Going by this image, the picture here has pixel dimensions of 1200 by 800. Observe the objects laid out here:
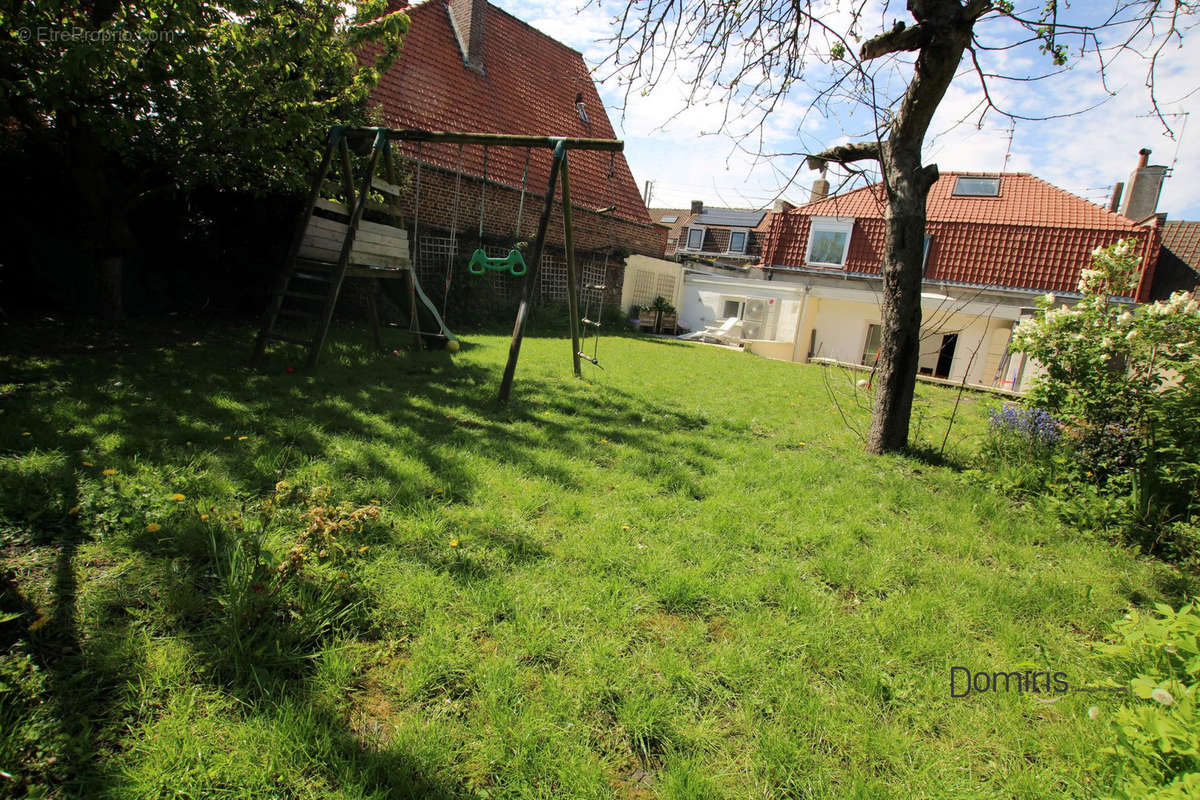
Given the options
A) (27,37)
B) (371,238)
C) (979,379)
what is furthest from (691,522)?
(979,379)

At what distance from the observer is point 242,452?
3.20m

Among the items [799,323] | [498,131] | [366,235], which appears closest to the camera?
[366,235]

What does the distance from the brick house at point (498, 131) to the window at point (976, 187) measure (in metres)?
9.57

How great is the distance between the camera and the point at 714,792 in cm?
154

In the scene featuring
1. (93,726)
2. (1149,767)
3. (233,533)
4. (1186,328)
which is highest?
(1186,328)

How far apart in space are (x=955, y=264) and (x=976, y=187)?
10.6ft

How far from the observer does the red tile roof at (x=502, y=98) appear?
12.1 m

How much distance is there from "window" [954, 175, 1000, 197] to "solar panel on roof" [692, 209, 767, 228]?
9562 mm

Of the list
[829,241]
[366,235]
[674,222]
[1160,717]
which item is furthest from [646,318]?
[674,222]

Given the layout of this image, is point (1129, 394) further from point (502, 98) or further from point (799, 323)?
point (502, 98)

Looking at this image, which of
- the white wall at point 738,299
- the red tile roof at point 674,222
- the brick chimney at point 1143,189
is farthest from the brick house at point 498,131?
the brick chimney at point 1143,189

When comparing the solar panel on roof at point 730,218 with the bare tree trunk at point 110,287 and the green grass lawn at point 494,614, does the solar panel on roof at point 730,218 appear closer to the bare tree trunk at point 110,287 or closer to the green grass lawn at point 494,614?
the bare tree trunk at point 110,287

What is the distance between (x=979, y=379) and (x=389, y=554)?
18067 mm

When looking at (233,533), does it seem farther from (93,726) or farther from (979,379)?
(979,379)
